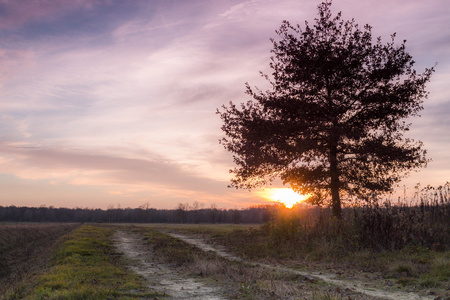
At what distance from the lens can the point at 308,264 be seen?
43.9 ft

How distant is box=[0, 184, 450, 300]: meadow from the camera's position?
8562mm

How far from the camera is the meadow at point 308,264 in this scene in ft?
28.1

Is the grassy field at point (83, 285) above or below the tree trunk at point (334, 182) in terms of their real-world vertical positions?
below

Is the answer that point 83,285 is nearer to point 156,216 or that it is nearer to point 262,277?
point 262,277

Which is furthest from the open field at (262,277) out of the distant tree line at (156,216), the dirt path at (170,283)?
the distant tree line at (156,216)

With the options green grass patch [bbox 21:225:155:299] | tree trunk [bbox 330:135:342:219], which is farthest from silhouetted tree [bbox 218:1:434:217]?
green grass patch [bbox 21:225:155:299]

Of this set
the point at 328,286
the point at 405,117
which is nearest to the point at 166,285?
the point at 328,286

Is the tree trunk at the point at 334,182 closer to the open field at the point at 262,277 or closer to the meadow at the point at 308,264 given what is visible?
the meadow at the point at 308,264

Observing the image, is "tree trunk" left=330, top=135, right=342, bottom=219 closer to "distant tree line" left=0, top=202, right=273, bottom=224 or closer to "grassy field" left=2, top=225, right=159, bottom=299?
"grassy field" left=2, top=225, right=159, bottom=299

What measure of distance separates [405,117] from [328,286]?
45.5 feet

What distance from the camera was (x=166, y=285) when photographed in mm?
9797

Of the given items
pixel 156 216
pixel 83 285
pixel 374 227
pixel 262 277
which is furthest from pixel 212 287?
pixel 156 216

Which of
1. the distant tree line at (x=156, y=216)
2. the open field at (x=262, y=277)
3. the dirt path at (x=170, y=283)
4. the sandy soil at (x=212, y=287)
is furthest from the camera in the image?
the distant tree line at (x=156, y=216)

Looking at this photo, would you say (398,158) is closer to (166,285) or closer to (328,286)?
(328,286)
